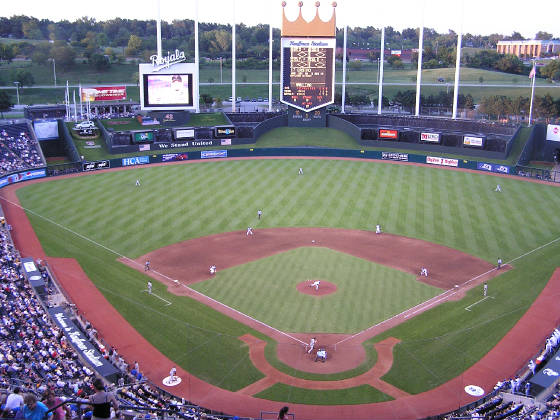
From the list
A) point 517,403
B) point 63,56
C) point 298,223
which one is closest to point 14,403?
point 517,403

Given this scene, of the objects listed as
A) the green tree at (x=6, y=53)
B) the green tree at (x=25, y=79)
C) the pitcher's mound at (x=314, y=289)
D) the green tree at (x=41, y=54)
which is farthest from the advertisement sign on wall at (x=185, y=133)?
the green tree at (x=6, y=53)

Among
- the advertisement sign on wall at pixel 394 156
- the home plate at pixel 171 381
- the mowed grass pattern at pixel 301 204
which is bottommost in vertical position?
the home plate at pixel 171 381

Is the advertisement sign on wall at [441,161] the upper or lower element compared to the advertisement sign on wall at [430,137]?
lower

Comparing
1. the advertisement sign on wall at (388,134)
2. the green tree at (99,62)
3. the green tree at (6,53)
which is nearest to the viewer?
the advertisement sign on wall at (388,134)

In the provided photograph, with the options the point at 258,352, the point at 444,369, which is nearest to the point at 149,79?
the point at 258,352

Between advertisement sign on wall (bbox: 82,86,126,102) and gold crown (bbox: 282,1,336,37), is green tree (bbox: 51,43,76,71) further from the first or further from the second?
gold crown (bbox: 282,1,336,37)

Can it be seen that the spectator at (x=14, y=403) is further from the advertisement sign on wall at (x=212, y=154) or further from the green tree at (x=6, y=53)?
the green tree at (x=6, y=53)

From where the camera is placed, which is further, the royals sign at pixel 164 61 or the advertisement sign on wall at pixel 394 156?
the royals sign at pixel 164 61

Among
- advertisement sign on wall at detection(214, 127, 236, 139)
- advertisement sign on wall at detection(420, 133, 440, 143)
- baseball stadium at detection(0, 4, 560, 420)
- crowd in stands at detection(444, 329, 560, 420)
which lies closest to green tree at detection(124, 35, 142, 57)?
baseball stadium at detection(0, 4, 560, 420)
